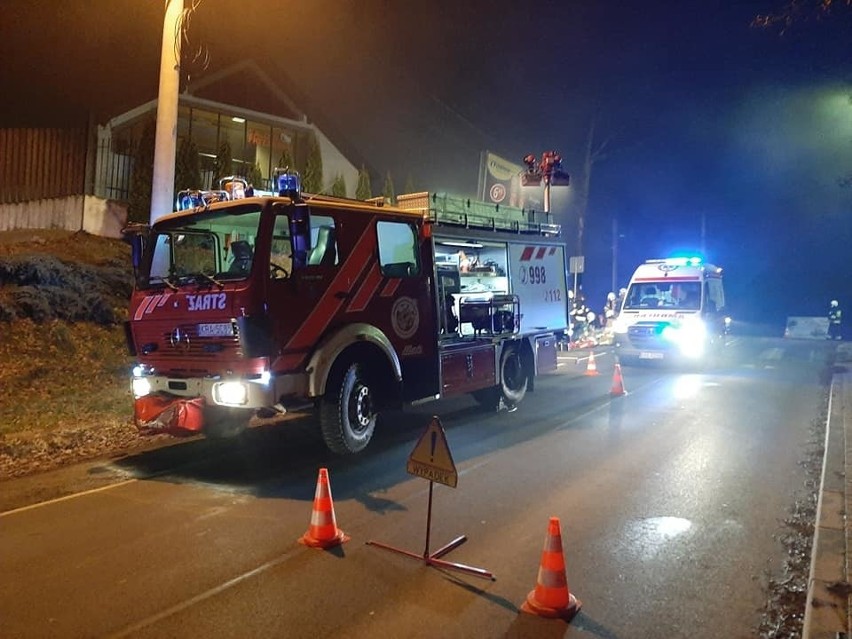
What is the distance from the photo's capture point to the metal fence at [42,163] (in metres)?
16.7

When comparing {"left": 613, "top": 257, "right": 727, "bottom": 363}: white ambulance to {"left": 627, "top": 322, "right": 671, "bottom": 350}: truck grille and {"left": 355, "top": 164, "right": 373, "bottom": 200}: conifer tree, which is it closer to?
{"left": 627, "top": 322, "right": 671, "bottom": 350}: truck grille

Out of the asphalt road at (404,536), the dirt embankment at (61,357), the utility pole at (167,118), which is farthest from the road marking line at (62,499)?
the utility pole at (167,118)

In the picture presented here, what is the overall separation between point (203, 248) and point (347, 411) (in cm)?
249

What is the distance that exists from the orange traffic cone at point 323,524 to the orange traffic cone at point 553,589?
1625mm

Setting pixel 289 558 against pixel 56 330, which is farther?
pixel 56 330

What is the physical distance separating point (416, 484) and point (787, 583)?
10.9ft

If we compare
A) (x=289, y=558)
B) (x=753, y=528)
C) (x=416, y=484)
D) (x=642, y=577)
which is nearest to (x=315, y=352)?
(x=416, y=484)

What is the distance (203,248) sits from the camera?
7.73m

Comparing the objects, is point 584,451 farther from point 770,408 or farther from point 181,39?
point 181,39

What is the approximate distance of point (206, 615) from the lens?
3932mm

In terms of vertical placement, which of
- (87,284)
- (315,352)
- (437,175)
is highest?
(437,175)

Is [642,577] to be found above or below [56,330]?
below

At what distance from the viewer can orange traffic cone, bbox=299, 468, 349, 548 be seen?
5.01 m

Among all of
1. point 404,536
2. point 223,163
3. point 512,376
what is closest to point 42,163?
point 223,163
